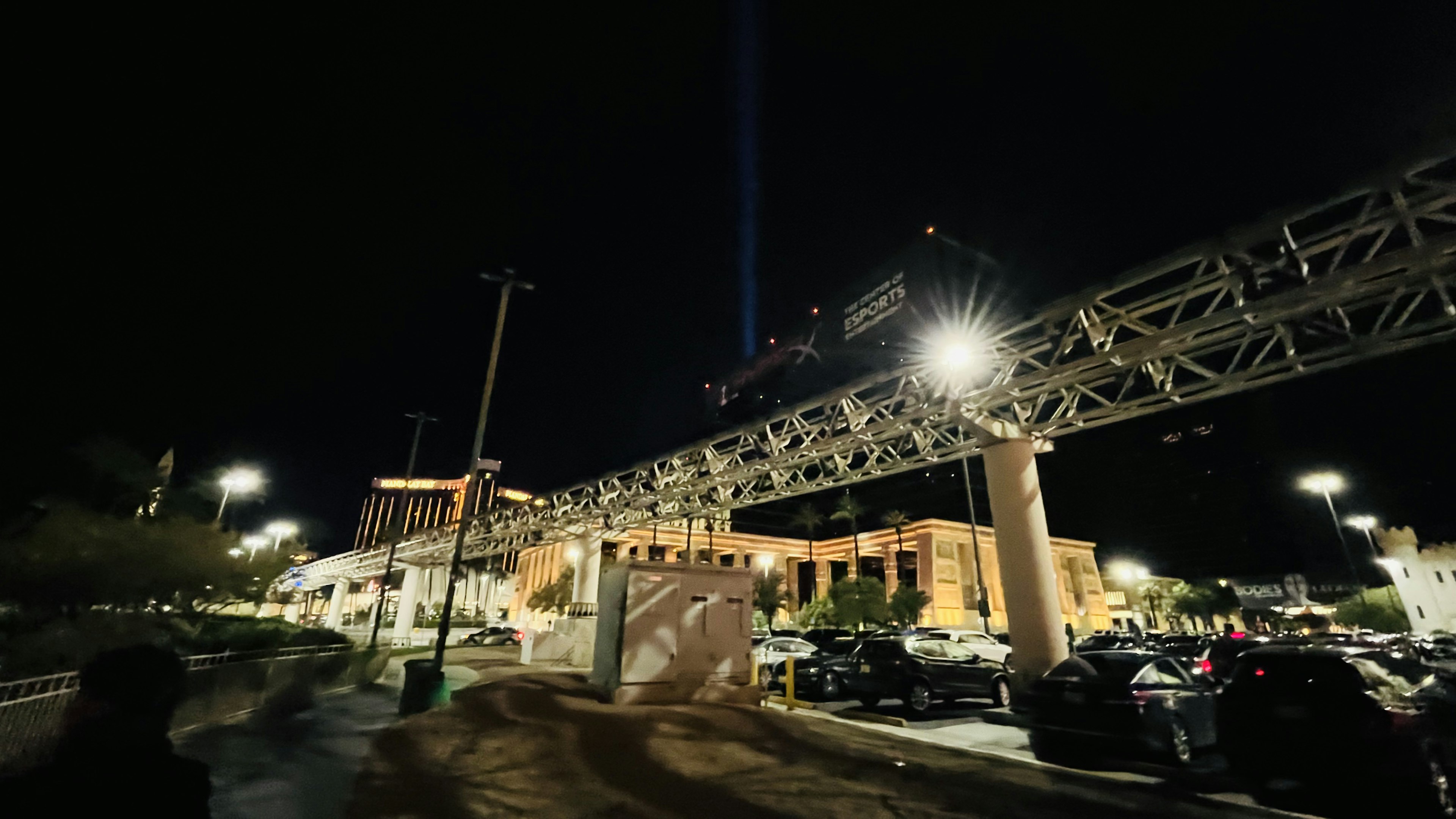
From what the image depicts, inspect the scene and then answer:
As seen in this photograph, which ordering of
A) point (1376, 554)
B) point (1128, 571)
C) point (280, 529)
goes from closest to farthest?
point (280, 529) → point (1376, 554) → point (1128, 571)

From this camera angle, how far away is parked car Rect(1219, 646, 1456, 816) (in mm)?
6023

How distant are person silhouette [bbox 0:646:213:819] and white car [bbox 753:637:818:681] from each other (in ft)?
51.3

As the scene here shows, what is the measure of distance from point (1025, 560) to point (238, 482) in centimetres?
3065

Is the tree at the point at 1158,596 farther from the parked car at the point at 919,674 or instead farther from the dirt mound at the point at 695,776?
the dirt mound at the point at 695,776

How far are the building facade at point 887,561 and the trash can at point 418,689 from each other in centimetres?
4411

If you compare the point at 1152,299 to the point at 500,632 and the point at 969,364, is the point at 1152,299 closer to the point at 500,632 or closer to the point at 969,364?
the point at 969,364

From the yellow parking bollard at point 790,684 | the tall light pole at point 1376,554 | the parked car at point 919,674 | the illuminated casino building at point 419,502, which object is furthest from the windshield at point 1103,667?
the illuminated casino building at point 419,502

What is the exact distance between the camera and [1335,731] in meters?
6.24

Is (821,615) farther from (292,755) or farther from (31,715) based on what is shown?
(31,715)

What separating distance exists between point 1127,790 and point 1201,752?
3163 mm

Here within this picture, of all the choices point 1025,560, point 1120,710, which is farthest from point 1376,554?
point 1120,710

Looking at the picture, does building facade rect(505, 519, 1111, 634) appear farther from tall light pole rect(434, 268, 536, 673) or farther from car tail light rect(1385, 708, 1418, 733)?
car tail light rect(1385, 708, 1418, 733)

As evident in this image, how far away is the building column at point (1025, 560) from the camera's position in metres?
12.6

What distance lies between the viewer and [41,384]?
36.0 ft
